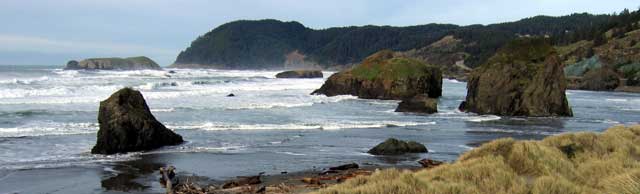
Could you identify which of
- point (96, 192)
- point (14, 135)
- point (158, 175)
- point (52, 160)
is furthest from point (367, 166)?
point (14, 135)

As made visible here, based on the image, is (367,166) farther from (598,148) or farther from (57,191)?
(57,191)

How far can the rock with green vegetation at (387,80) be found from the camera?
156ft

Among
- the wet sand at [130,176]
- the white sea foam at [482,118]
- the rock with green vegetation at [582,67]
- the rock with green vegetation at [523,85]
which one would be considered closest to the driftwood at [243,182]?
the wet sand at [130,176]

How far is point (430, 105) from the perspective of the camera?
111 feet

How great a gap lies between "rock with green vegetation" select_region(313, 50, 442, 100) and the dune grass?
33237mm

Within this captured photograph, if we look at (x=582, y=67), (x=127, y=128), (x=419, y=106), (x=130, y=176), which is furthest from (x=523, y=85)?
(x=582, y=67)

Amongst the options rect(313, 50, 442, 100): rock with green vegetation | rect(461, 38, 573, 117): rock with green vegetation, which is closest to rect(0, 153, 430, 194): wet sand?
rect(461, 38, 573, 117): rock with green vegetation

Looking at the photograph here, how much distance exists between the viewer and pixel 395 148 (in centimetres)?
1755

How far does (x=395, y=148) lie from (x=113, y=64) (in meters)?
142

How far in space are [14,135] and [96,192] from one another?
10.8m

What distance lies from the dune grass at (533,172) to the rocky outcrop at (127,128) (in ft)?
35.6

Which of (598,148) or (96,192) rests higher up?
(598,148)

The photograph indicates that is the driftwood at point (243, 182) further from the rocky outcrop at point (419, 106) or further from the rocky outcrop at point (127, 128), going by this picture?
the rocky outcrop at point (419, 106)

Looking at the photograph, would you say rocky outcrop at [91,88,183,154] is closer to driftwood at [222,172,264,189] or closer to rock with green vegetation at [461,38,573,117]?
driftwood at [222,172,264,189]
